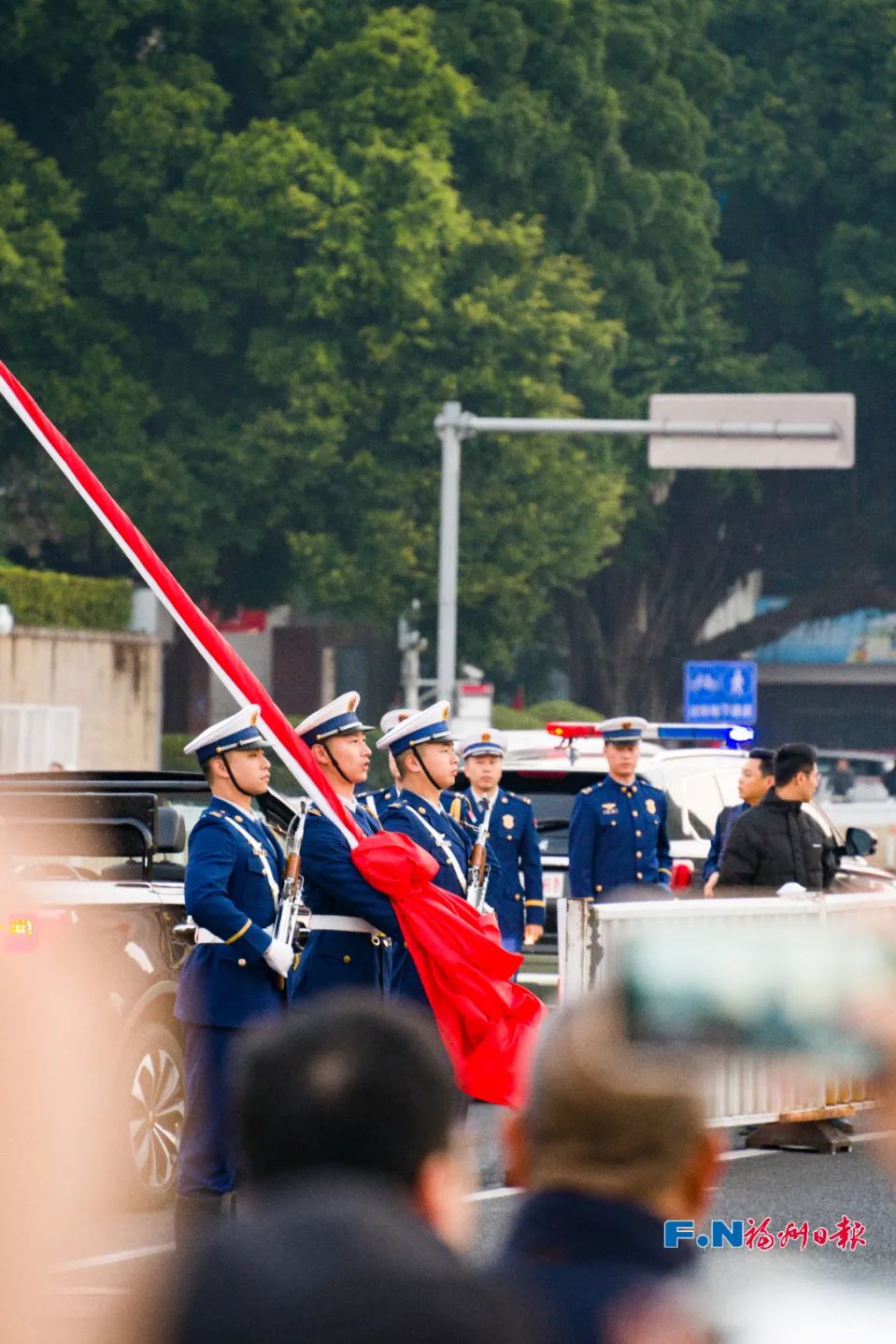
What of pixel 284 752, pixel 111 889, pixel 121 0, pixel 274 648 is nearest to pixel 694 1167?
pixel 284 752

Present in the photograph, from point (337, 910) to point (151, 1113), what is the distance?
1022 mm

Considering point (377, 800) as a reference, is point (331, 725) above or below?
above

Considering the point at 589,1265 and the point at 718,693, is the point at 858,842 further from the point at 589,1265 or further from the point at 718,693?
the point at 718,693

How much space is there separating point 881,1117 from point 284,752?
5.23m

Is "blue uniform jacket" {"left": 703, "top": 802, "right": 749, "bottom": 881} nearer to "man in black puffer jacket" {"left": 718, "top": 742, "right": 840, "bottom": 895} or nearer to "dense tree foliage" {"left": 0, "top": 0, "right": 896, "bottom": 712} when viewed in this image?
"man in black puffer jacket" {"left": 718, "top": 742, "right": 840, "bottom": 895}

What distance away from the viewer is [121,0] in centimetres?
4047

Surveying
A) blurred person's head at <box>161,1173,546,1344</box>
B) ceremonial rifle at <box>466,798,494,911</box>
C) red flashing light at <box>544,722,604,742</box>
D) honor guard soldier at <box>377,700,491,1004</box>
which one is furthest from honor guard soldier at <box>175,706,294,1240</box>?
red flashing light at <box>544,722,604,742</box>

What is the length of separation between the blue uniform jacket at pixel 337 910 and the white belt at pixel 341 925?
13 millimetres

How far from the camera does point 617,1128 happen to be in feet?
8.96

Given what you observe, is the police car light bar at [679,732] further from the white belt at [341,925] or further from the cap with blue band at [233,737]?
the cap with blue band at [233,737]

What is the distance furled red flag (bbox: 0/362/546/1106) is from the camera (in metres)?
Answer: 8.34

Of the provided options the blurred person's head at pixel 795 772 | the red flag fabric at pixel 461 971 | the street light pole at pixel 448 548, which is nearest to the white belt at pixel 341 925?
the red flag fabric at pixel 461 971

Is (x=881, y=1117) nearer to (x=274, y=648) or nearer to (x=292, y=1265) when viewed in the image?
(x=292, y=1265)

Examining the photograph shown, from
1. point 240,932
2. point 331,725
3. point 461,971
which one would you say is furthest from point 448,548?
point 240,932
